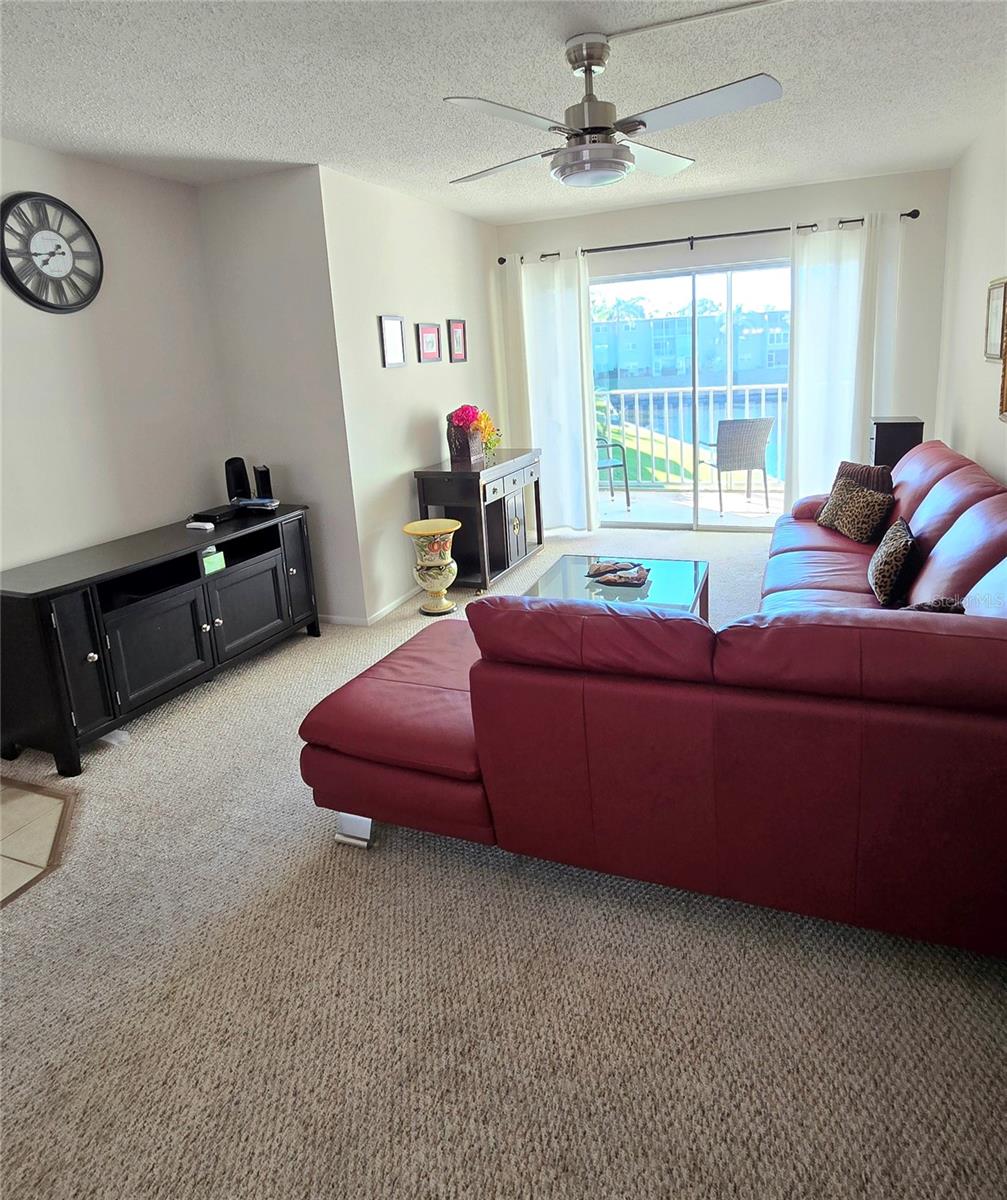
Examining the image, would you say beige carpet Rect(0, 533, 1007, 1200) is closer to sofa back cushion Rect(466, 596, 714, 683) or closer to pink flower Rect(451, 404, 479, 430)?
sofa back cushion Rect(466, 596, 714, 683)

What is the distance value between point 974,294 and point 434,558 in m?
3.31

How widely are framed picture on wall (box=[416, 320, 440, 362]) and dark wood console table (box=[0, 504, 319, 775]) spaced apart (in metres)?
1.45

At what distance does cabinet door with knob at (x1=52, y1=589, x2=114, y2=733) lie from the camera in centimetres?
290

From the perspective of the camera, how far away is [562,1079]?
1.58m

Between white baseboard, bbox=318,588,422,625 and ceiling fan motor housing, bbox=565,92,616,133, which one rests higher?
ceiling fan motor housing, bbox=565,92,616,133

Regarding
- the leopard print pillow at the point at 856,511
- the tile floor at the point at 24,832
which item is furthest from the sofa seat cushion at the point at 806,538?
the tile floor at the point at 24,832

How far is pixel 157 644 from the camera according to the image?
332 cm

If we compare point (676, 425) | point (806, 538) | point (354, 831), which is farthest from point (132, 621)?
point (676, 425)

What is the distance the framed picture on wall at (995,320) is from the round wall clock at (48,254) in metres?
4.09

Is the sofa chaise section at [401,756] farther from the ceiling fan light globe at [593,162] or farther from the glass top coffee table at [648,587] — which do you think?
the ceiling fan light globe at [593,162]

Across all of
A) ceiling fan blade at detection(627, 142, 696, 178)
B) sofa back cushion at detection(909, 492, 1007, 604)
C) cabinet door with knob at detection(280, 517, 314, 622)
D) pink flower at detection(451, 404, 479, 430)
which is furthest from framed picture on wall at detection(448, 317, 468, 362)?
sofa back cushion at detection(909, 492, 1007, 604)

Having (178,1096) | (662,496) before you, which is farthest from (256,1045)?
(662,496)

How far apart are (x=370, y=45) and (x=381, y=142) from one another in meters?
1.14

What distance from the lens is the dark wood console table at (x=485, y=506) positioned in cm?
481
